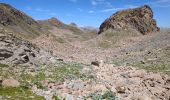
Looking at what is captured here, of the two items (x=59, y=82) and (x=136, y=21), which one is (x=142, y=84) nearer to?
(x=59, y=82)

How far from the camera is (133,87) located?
24.8 metres

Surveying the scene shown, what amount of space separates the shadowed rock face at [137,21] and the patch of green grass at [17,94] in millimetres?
68106

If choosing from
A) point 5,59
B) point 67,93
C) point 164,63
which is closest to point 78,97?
point 67,93

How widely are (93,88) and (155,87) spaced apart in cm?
546

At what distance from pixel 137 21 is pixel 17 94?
71972mm

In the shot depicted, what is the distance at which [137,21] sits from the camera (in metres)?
87.8

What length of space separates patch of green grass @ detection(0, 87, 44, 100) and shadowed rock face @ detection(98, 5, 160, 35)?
68.1 m

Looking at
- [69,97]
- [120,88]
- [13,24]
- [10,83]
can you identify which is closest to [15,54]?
[10,83]

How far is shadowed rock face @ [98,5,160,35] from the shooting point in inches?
3442

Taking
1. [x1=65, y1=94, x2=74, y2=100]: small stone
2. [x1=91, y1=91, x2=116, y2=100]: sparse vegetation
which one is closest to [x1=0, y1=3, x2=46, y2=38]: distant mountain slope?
[x1=65, y1=94, x2=74, y2=100]: small stone

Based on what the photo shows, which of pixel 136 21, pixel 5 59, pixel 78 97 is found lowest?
pixel 78 97

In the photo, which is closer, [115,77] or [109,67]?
[115,77]

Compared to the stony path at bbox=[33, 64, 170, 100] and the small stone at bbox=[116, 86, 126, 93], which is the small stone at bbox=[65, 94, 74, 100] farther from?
the small stone at bbox=[116, 86, 126, 93]

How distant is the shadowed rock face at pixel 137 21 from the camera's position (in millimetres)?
87438
